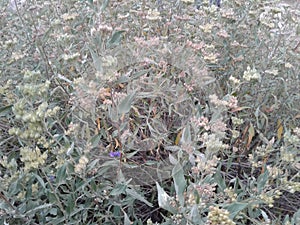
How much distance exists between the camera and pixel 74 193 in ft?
3.78

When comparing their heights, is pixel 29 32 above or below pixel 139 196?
above

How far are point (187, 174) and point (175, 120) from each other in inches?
12.8

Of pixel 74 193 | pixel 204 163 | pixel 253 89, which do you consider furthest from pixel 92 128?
pixel 253 89

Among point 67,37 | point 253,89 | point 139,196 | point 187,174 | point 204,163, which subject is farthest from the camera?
point 253,89

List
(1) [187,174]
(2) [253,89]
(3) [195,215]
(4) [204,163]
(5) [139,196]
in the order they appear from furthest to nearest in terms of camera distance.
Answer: (2) [253,89] < (1) [187,174] < (5) [139,196] < (4) [204,163] < (3) [195,215]

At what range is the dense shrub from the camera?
1.06 m

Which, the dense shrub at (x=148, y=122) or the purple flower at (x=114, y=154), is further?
the purple flower at (x=114, y=154)

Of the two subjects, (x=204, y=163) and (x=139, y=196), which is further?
(x=139, y=196)

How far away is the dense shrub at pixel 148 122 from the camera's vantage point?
106 cm

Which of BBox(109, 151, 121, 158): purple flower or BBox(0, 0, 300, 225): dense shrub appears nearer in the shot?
BBox(0, 0, 300, 225): dense shrub

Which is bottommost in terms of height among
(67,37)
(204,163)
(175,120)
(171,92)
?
(175,120)

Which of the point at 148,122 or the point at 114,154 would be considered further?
the point at 148,122

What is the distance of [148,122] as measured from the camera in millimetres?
1466

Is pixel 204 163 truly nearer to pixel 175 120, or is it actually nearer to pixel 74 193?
pixel 74 193
